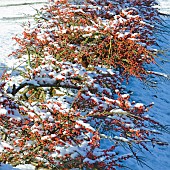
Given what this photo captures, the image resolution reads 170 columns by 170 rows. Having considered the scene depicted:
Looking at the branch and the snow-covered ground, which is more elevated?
the branch

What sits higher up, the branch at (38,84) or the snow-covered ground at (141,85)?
the branch at (38,84)

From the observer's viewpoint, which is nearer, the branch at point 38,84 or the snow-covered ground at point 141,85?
the branch at point 38,84

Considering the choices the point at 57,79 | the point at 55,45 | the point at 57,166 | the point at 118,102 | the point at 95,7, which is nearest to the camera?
the point at 57,166

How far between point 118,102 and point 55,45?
3.09m

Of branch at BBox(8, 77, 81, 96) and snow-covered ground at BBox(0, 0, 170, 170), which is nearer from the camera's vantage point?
branch at BBox(8, 77, 81, 96)

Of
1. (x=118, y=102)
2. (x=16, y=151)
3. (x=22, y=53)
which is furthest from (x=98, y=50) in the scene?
(x=16, y=151)

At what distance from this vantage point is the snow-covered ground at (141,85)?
273 inches

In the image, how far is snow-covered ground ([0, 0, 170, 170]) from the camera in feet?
22.8

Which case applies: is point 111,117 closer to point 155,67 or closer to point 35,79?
point 35,79

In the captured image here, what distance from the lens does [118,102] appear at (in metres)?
5.30

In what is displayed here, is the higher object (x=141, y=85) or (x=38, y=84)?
(x=38, y=84)

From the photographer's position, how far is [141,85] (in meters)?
10.1

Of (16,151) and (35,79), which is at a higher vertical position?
(35,79)

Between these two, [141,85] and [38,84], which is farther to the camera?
[141,85]
